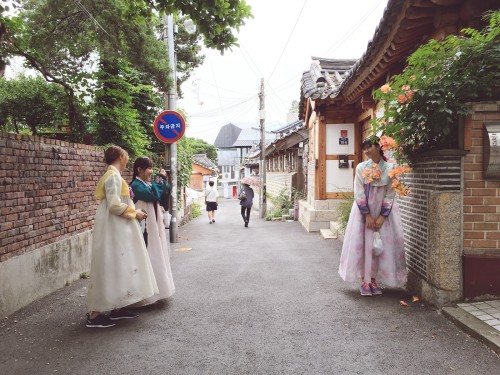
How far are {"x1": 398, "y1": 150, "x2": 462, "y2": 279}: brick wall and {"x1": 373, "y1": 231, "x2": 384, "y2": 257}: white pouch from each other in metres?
0.42

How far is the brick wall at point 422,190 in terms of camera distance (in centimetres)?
417

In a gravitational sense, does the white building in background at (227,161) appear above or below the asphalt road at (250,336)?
above

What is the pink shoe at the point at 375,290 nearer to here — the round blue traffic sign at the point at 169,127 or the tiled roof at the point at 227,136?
the round blue traffic sign at the point at 169,127

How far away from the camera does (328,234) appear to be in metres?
10.8

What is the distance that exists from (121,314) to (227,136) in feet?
250

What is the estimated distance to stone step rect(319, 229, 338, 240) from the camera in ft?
34.0

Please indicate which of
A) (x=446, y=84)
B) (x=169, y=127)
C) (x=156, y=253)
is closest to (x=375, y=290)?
(x=446, y=84)

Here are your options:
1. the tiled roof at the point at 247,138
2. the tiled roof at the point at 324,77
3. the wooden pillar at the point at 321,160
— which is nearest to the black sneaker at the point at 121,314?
the tiled roof at the point at 324,77

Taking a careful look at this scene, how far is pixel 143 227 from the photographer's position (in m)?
4.75

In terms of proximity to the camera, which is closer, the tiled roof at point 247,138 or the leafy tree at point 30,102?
the leafy tree at point 30,102

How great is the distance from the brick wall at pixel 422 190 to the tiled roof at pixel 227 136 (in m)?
73.6

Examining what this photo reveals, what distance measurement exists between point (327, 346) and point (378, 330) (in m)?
0.68

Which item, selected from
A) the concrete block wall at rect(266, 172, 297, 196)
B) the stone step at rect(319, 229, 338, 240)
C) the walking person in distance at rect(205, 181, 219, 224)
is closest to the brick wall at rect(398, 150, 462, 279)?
the stone step at rect(319, 229, 338, 240)

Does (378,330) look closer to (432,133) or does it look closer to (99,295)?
(432,133)
